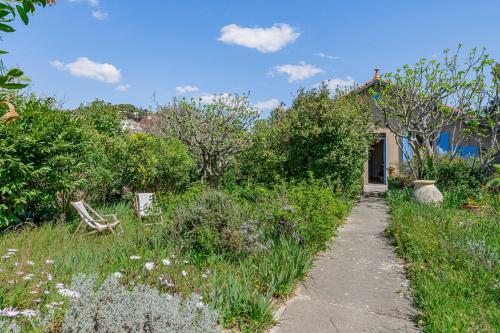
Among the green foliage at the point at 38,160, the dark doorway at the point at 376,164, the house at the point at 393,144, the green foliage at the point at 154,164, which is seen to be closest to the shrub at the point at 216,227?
the green foliage at the point at 38,160

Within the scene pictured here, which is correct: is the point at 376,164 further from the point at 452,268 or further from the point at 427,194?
the point at 452,268

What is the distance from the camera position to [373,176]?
21.3m

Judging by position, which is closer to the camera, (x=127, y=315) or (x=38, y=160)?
(x=127, y=315)

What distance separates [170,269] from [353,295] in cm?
226

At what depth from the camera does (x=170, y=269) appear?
4.19 m

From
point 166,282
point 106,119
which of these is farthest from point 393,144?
point 166,282

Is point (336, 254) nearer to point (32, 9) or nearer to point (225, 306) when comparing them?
point (225, 306)

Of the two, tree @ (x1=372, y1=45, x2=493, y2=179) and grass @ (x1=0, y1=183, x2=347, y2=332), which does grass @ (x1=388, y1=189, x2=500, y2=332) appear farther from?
tree @ (x1=372, y1=45, x2=493, y2=179)

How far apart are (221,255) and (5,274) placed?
2.45 metres

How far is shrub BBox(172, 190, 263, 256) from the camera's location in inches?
192

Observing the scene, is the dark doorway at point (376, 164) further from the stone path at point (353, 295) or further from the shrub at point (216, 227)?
the shrub at point (216, 227)

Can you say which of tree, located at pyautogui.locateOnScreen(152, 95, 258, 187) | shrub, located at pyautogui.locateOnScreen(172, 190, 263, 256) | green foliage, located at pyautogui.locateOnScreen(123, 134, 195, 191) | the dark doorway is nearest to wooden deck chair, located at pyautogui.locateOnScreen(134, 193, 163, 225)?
green foliage, located at pyautogui.locateOnScreen(123, 134, 195, 191)

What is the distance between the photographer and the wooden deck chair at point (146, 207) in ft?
22.9

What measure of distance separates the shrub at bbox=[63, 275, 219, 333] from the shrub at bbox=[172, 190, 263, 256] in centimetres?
245
